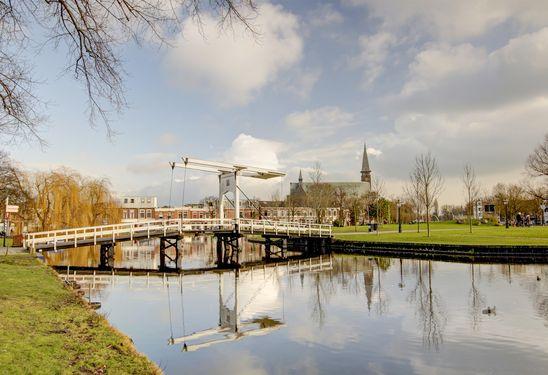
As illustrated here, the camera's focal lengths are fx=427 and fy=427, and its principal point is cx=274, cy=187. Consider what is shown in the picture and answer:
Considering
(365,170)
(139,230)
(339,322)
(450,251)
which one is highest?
(365,170)

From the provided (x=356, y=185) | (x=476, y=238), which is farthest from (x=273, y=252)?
(x=356, y=185)

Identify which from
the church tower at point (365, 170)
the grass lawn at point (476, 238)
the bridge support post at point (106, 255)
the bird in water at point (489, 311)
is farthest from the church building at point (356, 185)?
the bird in water at point (489, 311)

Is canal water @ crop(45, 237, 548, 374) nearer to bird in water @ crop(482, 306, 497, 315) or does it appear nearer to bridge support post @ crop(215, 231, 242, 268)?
bird in water @ crop(482, 306, 497, 315)

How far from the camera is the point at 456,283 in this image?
53.5 ft

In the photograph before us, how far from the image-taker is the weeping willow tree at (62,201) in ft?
112

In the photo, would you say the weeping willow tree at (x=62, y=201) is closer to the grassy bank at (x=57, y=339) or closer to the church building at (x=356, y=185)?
the grassy bank at (x=57, y=339)

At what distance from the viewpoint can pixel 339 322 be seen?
10812 millimetres

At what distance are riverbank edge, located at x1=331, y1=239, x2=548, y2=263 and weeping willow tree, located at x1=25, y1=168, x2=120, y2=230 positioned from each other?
2122cm

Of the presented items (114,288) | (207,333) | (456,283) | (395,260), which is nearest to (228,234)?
(395,260)

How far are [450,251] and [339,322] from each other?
19.1m

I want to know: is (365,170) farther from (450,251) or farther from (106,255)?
(106,255)

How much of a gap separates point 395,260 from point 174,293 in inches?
596

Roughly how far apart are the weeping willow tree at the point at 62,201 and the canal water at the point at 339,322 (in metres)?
18.7

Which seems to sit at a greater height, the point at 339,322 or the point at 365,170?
the point at 365,170
